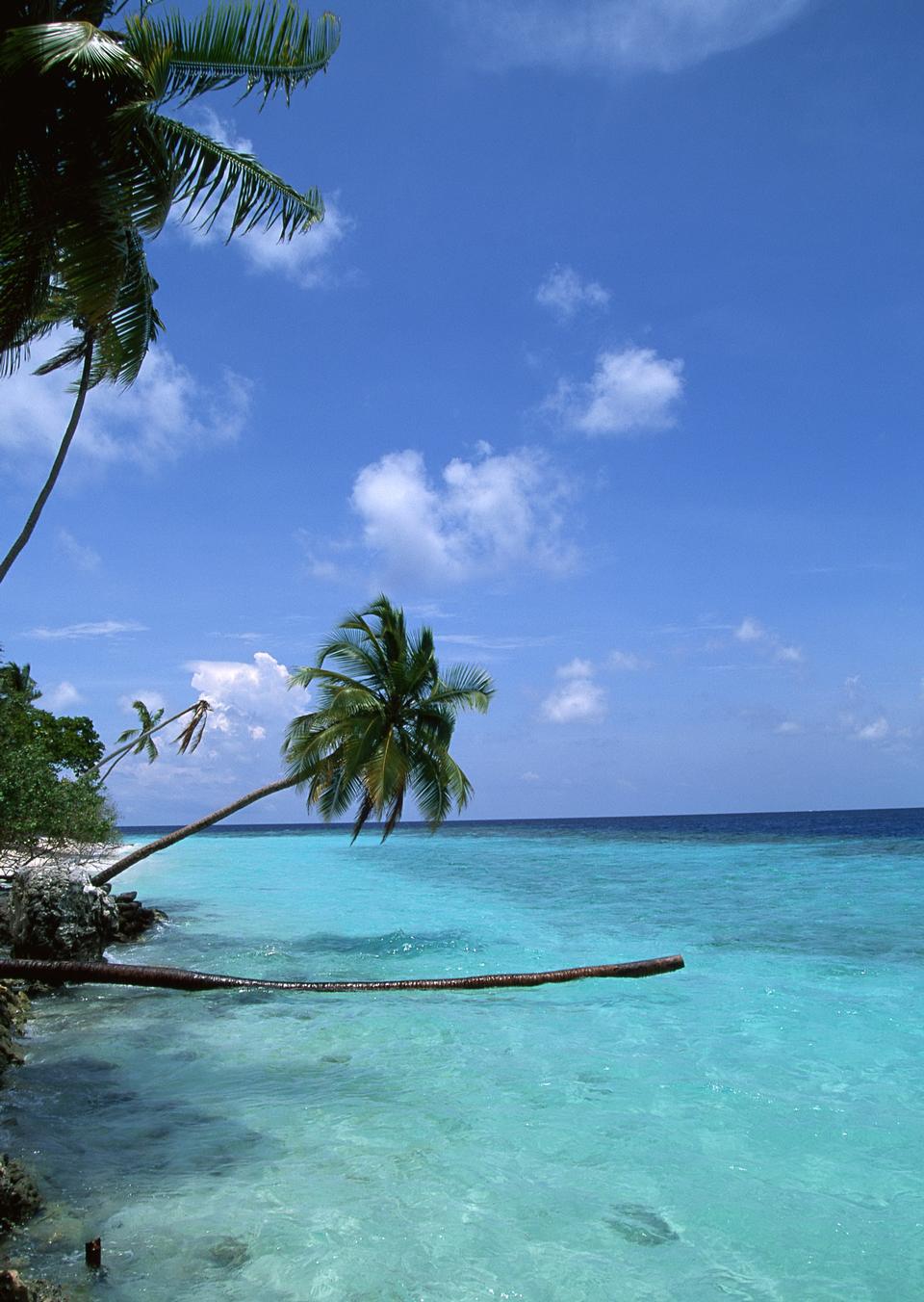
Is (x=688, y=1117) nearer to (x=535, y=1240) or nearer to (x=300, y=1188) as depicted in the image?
(x=535, y=1240)

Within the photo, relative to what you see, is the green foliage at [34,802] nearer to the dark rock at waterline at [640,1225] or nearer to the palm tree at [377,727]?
the palm tree at [377,727]

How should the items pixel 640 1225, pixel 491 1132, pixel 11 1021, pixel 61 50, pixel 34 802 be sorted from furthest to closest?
pixel 34 802 → pixel 11 1021 → pixel 491 1132 → pixel 61 50 → pixel 640 1225

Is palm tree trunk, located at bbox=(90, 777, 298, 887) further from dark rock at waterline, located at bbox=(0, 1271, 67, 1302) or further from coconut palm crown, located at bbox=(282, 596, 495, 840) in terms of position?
dark rock at waterline, located at bbox=(0, 1271, 67, 1302)

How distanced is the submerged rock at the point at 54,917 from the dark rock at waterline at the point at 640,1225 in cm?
803

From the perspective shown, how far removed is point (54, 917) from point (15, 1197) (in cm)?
684

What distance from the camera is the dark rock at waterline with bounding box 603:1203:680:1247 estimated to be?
15.5 ft

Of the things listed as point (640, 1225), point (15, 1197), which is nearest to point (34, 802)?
point (15, 1197)

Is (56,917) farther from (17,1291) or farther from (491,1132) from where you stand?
(17,1291)

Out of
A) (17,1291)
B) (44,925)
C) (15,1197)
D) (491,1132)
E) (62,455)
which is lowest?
(491,1132)

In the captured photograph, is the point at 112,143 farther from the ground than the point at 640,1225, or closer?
farther from the ground

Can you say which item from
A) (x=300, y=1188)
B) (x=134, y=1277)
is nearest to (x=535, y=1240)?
(x=300, y=1188)

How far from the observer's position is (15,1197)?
444cm

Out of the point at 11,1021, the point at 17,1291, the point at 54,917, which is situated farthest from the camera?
the point at 54,917

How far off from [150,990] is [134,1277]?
Answer: 7.49m
